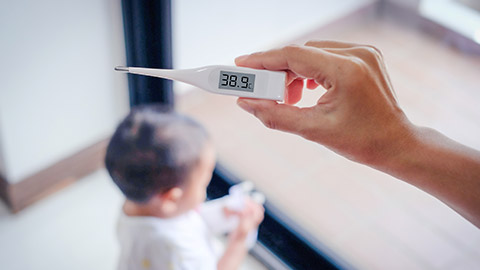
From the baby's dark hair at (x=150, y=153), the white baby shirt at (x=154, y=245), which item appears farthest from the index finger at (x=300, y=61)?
the white baby shirt at (x=154, y=245)

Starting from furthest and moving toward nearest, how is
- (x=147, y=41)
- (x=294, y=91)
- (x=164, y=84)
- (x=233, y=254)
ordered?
(x=164, y=84)
(x=147, y=41)
(x=233, y=254)
(x=294, y=91)

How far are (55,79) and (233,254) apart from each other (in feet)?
1.98

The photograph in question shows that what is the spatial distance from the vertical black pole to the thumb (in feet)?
2.32

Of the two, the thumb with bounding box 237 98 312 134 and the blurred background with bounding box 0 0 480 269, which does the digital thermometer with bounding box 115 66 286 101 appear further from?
the blurred background with bounding box 0 0 480 269

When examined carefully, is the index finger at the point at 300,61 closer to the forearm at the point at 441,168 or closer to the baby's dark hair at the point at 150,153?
the forearm at the point at 441,168

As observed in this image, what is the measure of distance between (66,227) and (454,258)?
1.02 meters

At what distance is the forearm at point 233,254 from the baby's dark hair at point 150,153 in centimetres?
30

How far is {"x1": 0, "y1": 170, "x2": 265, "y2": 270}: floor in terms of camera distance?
4.86ft

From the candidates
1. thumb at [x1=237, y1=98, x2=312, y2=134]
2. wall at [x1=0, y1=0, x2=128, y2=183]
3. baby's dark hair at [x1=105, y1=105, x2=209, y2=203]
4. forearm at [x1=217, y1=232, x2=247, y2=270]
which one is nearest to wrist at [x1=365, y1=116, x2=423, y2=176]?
thumb at [x1=237, y1=98, x2=312, y2=134]

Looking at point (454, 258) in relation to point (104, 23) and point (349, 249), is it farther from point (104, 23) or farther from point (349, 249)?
point (104, 23)

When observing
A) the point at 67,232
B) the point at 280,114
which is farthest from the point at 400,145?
the point at 67,232

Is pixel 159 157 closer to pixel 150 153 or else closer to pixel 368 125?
pixel 150 153

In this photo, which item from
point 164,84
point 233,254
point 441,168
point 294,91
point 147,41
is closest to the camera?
point 441,168

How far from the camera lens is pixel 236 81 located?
83 centimetres
